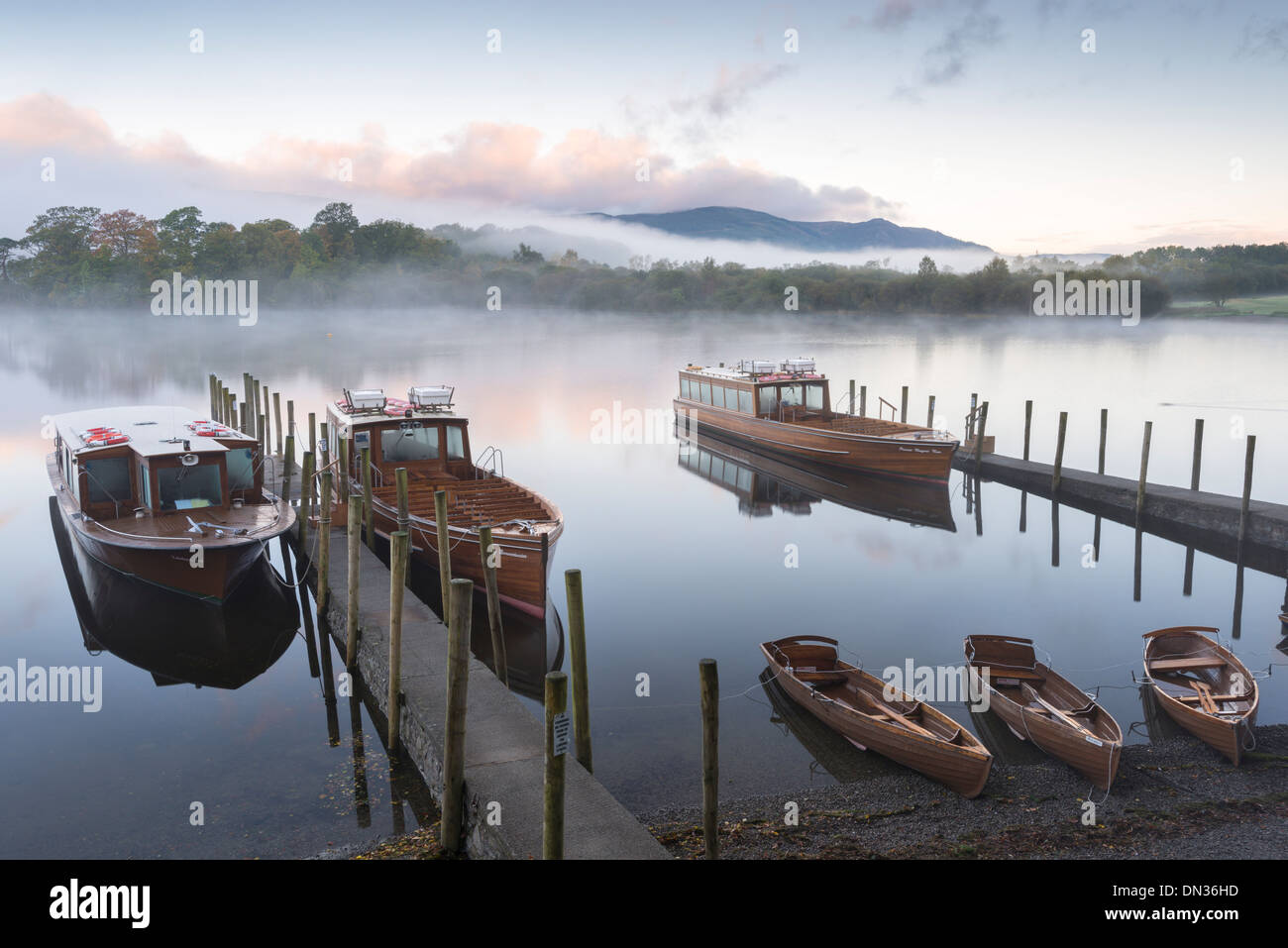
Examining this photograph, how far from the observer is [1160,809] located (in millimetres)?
10594

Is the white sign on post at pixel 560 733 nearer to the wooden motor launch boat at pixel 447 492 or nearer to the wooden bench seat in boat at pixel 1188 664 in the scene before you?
the wooden motor launch boat at pixel 447 492

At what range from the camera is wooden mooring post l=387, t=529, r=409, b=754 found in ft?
38.1

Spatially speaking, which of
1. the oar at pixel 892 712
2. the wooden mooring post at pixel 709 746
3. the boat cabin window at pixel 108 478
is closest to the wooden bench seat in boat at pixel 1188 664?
the oar at pixel 892 712

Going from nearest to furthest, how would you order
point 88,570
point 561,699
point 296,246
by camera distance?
point 561,699 < point 88,570 < point 296,246

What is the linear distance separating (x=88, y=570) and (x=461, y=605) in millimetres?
16010

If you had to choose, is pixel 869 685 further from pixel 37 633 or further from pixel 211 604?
pixel 37 633

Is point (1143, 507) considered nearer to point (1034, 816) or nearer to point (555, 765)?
point (1034, 816)

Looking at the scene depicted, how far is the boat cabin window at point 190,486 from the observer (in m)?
18.5

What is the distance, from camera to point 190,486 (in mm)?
18766

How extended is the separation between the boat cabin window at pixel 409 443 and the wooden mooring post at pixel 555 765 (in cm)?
1514

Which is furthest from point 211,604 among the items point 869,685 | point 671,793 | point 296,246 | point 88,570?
point 296,246

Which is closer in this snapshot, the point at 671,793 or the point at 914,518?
the point at 671,793

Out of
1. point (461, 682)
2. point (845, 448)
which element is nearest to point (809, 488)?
point (845, 448)

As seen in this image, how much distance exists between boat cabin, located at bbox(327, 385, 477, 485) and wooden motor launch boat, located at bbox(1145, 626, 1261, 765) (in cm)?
1483
